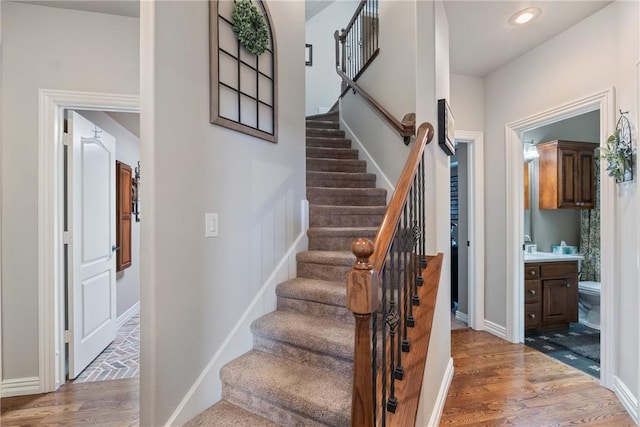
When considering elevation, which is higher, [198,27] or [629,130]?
[198,27]

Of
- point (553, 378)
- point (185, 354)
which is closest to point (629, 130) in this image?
point (553, 378)

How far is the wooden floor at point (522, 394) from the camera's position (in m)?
2.05

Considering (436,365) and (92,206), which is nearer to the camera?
(436,365)

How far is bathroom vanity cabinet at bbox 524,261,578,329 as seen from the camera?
3508 millimetres

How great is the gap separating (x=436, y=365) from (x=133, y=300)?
4.06 meters

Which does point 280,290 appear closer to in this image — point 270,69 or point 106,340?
point 270,69

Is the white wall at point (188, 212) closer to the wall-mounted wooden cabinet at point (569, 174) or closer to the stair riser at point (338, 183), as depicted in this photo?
the stair riser at point (338, 183)

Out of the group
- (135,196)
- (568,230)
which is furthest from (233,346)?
(568,230)

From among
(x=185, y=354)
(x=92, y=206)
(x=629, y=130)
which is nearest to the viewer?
(x=185, y=354)

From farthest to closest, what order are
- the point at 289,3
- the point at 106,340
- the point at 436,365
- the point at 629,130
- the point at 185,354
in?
the point at 106,340
the point at 289,3
the point at 629,130
the point at 436,365
the point at 185,354

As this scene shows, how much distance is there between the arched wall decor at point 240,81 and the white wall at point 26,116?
3.97ft

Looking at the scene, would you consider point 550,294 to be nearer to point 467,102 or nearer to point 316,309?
point 467,102

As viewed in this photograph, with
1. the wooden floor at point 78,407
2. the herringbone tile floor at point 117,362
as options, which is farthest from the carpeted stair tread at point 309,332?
the herringbone tile floor at point 117,362

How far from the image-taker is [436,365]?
79.7 inches
